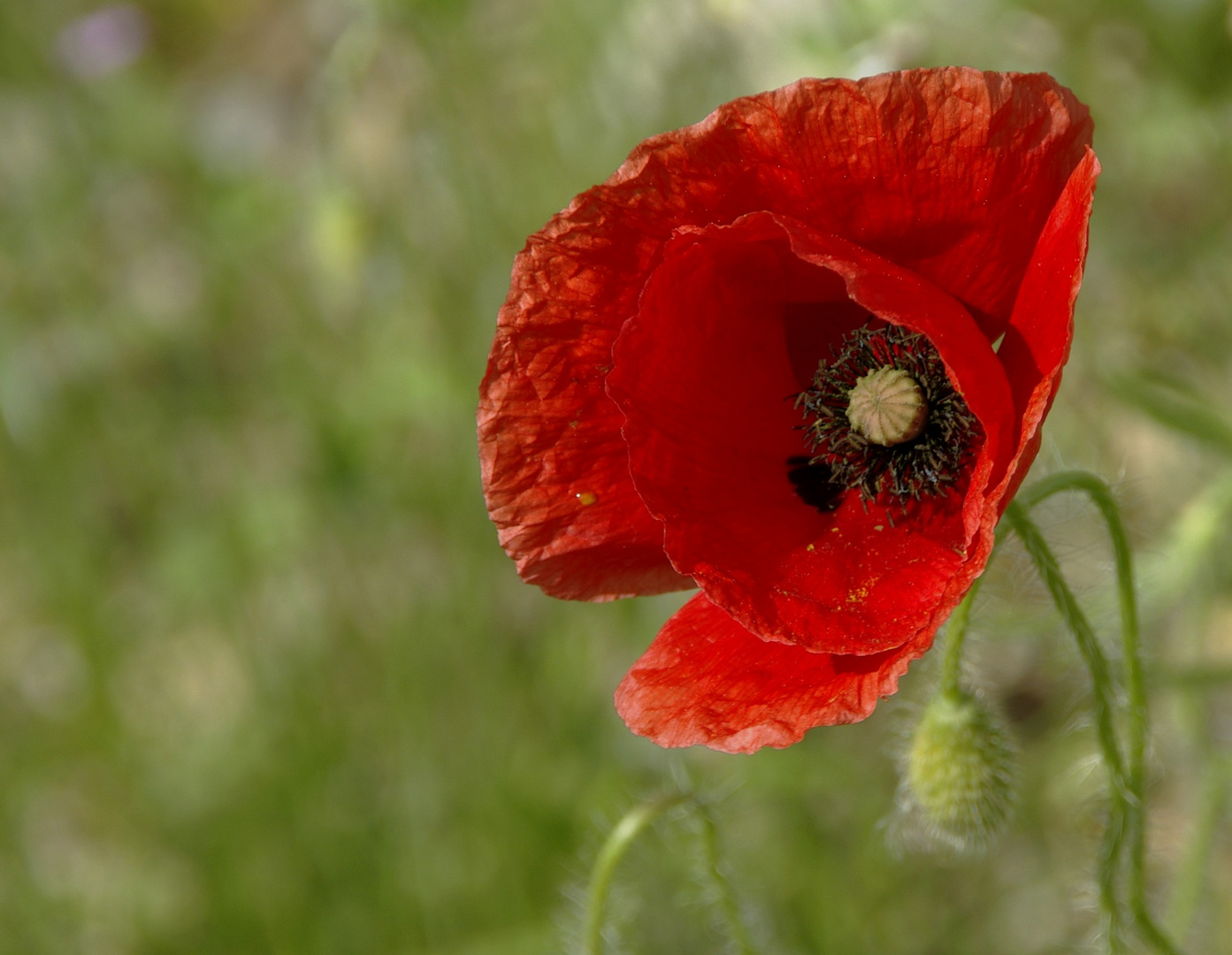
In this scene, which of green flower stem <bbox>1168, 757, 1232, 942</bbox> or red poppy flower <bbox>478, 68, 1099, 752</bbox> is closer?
red poppy flower <bbox>478, 68, 1099, 752</bbox>

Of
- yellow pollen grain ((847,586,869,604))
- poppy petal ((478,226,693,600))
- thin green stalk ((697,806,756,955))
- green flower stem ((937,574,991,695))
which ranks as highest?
poppy petal ((478,226,693,600))

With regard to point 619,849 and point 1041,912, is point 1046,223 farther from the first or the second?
point 1041,912

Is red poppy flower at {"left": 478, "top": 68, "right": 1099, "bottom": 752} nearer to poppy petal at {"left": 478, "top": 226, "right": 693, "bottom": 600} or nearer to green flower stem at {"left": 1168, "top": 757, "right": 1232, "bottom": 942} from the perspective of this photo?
poppy petal at {"left": 478, "top": 226, "right": 693, "bottom": 600}

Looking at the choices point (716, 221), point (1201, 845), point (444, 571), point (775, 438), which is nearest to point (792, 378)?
point (775, 438)

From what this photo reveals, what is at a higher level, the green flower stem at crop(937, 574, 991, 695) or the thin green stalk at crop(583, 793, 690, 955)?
the green flower stem at crop(937, 574, 991, 695)

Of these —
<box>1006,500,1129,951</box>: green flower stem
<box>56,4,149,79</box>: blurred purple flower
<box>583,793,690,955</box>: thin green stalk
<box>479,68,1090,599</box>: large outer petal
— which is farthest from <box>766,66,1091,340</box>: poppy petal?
<box>56,4,149,79</box>: blurred purple flower

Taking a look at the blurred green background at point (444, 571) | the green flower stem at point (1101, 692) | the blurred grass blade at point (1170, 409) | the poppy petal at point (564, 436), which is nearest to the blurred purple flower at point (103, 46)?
the blurred green background at point (444, 571)

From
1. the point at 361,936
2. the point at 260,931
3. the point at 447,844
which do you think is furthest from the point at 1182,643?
the point at 260,931
